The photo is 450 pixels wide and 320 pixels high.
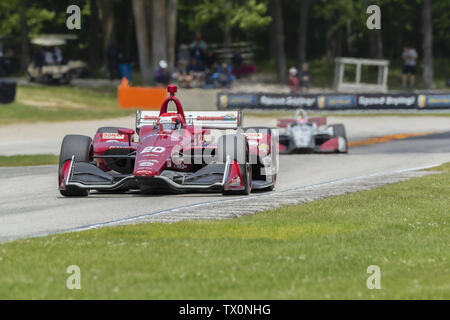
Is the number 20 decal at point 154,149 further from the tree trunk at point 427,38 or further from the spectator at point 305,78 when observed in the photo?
the tree trunk at point 427,38

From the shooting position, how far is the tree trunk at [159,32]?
4156cm

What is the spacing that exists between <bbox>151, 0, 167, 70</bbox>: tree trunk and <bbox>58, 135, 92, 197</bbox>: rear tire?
1053 inches

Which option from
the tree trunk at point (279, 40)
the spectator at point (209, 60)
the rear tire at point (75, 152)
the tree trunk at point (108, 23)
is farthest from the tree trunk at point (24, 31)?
the rear tire at point (75, 152)

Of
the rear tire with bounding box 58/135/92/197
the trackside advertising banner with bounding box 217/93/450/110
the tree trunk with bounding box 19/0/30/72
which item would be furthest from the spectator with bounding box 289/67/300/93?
the rear tire with bounding box 58/135/92/197

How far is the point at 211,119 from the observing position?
16500 millimetres

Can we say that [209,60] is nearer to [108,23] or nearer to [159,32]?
[159,32]

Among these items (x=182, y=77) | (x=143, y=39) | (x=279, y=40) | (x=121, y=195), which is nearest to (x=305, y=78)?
(x=279, y=40)

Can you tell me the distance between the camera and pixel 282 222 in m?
11.7

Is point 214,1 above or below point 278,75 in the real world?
above
